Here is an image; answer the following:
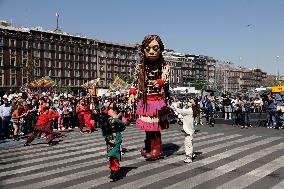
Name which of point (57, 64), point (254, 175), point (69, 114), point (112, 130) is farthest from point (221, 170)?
point (57, 64)

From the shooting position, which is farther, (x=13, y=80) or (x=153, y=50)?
(x=13, y=80)

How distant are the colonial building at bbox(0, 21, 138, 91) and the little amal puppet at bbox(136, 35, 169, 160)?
231ft

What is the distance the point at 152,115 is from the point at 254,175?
3.30m

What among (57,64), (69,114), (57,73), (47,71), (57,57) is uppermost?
(57,57)

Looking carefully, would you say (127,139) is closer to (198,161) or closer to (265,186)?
(198,161)

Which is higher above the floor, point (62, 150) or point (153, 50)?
point (153, 50)

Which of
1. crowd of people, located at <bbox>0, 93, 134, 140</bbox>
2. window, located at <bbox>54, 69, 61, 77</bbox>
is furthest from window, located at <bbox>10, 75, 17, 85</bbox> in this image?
crowd of people, located at <bbox>0, 93, 134, 140</bbox>

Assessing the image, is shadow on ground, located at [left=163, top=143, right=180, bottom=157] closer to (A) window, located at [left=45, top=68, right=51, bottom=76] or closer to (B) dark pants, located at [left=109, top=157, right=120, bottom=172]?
(B) dark pants, located at [left=109, top=157, right=120, bottom=172]

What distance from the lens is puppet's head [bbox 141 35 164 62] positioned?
34.5ft

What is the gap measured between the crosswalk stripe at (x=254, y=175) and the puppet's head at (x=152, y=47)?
4.11 m

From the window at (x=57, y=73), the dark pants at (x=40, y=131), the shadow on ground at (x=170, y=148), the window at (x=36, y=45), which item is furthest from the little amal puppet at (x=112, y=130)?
the window at (x=57, y=73)

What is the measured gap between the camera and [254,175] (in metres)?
8.22

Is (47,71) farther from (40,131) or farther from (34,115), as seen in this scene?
(40,131)

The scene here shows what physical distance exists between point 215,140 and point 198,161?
4682 millimetres
